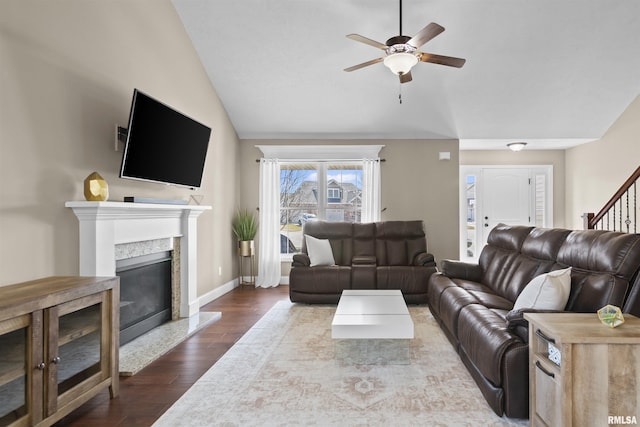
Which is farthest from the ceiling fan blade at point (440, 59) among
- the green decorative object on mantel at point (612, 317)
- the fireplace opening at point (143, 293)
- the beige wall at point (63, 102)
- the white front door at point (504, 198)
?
the white front door at point (504, 198)

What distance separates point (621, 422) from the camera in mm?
1538

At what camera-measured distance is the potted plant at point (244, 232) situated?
561cm

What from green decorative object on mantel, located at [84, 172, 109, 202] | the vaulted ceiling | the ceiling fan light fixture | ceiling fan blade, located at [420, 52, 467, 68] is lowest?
green decorative object on mantel, located at [84, 172, 109, 202]

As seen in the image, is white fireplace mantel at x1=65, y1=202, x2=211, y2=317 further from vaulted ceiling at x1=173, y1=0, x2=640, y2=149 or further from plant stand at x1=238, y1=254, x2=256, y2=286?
vaulted ceiling at x1=173, y1=0, x2=640, y2=149

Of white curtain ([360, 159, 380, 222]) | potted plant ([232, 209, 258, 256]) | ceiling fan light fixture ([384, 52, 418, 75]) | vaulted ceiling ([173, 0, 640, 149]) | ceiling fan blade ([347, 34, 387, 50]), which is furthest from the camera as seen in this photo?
white curtain ([360, 159, 380, 222])

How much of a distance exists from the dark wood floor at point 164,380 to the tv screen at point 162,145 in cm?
147

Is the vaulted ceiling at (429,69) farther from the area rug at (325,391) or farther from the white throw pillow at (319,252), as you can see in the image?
the area rug at (325,391)

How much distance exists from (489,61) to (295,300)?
3649 mm

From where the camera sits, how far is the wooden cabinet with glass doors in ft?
5.35

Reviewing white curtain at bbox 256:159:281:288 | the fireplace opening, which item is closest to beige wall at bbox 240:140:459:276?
white curtain at bbox 256:159:281:288

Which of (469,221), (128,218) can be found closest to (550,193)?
(469,221)

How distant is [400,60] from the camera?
3.04 meters

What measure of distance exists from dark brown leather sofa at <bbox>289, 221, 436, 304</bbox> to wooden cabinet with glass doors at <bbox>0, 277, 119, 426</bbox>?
255 cm

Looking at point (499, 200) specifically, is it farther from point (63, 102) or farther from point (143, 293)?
point (63, 102)
